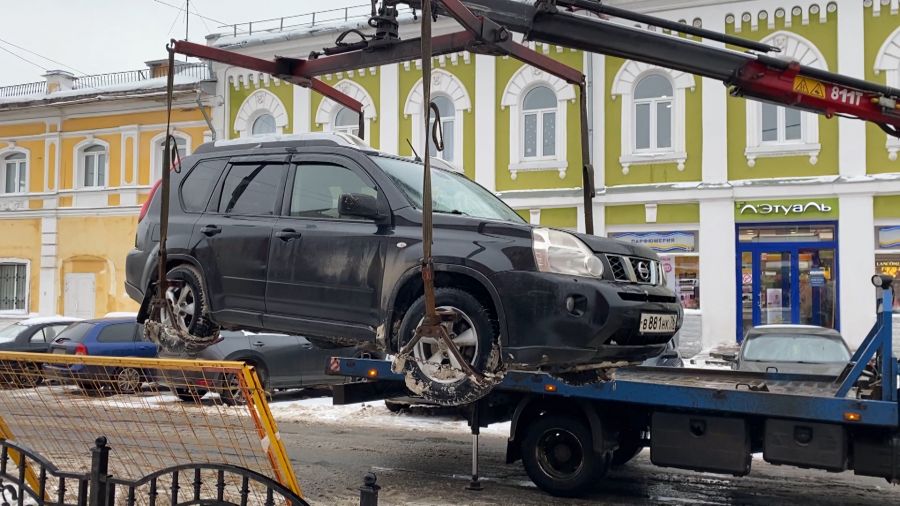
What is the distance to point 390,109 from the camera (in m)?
20.8

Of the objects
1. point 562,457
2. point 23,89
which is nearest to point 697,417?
point 562,457

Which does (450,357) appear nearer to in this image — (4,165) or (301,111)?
(301,111)

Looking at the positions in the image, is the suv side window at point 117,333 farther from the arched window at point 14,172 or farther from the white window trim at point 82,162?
the arched window at point 14,172

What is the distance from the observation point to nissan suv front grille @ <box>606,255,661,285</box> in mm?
4688

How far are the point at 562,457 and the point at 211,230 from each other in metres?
4.21

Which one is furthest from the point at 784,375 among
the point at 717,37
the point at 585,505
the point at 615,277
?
the point at 615,277

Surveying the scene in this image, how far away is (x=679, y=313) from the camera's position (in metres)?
5.06

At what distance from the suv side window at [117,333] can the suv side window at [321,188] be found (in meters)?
11.1

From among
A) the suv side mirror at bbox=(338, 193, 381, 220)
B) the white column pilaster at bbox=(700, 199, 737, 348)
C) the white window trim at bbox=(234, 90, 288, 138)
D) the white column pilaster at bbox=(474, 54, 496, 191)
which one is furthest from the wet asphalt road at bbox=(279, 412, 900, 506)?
the white window trim at bbox=(234, 90, 288, 138)

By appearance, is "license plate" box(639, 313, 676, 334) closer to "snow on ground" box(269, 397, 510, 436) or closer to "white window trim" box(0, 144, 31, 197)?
"snow on ground" box(269, 397, 510, 436)

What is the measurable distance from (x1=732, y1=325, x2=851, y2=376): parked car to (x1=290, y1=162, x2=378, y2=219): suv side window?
7.18 m

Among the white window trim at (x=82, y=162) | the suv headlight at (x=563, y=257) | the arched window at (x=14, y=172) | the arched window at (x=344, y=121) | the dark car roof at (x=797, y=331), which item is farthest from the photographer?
the arched window at (x=14, y=172)

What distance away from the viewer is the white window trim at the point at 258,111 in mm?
22002

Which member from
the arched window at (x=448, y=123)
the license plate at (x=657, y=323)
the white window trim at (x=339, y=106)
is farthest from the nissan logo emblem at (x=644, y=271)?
the white window trim at (x=339, y=106)
